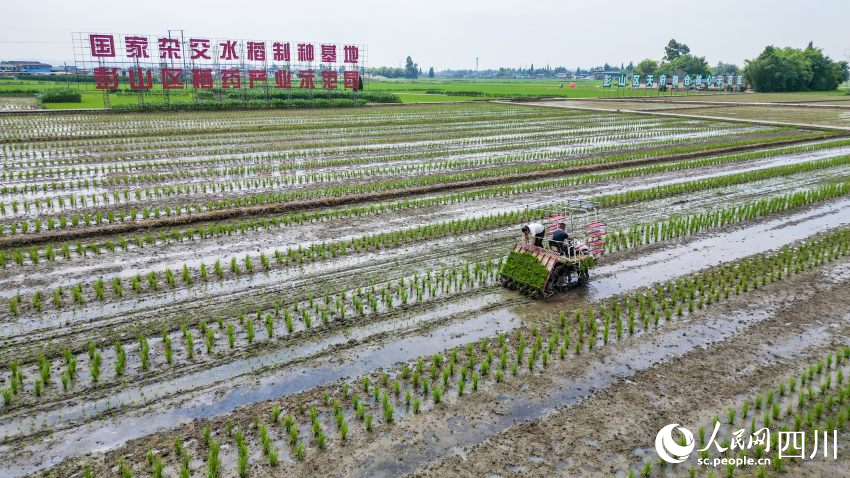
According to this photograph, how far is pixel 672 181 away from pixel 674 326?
12.2 m

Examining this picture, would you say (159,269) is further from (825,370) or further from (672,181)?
(672,181)

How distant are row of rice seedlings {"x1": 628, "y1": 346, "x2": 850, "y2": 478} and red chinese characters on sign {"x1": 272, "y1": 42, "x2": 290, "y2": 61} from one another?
49464mm

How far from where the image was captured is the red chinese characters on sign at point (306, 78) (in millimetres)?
47594

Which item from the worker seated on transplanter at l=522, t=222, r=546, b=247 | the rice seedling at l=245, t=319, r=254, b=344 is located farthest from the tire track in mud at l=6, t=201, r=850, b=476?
the rice seedling at l=245, t=319, r=254, b=344

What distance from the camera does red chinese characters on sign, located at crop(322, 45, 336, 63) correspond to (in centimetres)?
5244

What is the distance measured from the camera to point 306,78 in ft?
161

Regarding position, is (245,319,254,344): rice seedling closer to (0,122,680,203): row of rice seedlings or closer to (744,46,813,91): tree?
(0,122,680,203): row of rice seedlings

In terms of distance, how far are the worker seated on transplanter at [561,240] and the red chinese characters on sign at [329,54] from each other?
4646 centimetres

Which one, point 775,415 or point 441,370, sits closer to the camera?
point 775,415

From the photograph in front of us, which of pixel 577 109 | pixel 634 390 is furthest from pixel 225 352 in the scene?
pixel 577 109

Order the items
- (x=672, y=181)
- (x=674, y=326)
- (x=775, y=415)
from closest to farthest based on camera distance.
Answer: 1. (x=775, y=415)
2. (x=674, y=326)
3. (x=672, y=181)

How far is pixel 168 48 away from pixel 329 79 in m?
12.3

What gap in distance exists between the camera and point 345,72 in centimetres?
5062

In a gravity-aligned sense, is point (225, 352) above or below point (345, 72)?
below
